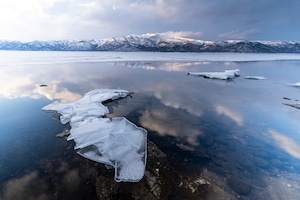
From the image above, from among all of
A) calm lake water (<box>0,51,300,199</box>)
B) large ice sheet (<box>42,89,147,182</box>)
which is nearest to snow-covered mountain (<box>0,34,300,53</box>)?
calm lake water (<box>0,51,300,199</box>)

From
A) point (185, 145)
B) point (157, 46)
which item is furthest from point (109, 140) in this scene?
point (157, 46)

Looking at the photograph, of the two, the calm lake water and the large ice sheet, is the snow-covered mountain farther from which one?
the large ice sheet

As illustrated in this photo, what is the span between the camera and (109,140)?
4.32 m

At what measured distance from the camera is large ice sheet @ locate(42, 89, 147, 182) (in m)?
3.52

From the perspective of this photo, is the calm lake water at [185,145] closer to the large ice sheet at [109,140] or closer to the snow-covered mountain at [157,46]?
the large ice sheet at [109,140]

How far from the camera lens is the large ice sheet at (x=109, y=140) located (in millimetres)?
3521

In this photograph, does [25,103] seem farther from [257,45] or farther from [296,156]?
[257,45]

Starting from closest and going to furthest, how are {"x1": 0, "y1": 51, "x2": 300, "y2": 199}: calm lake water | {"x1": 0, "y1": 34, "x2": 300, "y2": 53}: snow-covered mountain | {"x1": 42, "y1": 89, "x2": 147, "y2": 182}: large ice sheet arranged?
{"x1": 0, "y1": 51, "x2": 300, "y2": 199}: calm lake water, {"x1": 42, "y1": 89, "x2": 147, "y2": 182}: large ice sheet, {"x1": 0, "y1": 34, "x2": 300, "y2": 53}: snow-covered mountain

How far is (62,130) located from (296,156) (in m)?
5.88

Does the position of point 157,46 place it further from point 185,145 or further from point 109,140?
point 109,140

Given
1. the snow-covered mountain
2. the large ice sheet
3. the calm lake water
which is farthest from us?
the snow-covered mountain

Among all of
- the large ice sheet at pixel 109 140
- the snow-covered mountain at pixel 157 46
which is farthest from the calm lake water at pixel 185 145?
the snow-covered mountain at pixel 157 46

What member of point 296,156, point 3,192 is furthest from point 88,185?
point 296,156

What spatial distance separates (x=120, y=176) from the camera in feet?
10.6
